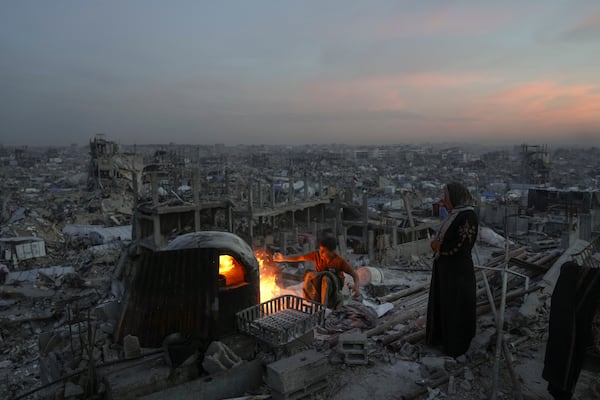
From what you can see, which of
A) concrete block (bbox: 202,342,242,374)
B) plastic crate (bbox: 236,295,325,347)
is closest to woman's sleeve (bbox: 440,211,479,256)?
plastic crate (bbox: 236,295,325,347)

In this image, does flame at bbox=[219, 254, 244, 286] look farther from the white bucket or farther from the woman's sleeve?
the white bucket

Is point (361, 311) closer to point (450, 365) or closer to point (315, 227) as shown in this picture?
point (450, 365)

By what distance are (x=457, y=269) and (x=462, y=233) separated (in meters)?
0.42

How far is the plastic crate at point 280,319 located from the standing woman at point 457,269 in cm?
145

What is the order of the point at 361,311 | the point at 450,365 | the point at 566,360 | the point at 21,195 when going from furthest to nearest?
the point at 21,195 → the point at 361,311 → the point at 450,365 → the point at 566,360

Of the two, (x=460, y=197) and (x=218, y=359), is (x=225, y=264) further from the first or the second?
(x=460, y=197)

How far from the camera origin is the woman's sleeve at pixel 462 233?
4590 millimetres

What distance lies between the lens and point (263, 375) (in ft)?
14.1

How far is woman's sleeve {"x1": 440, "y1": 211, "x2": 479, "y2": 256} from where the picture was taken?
4.59m

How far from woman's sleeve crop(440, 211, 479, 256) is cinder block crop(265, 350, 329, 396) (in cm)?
186

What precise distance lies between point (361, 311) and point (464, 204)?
2377 mm

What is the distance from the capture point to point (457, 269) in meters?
4.69

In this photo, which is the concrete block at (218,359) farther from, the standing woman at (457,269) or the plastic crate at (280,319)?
the standing woman at (457,269)

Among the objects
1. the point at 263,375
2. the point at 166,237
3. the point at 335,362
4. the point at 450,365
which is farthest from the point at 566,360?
the point at 166,237
